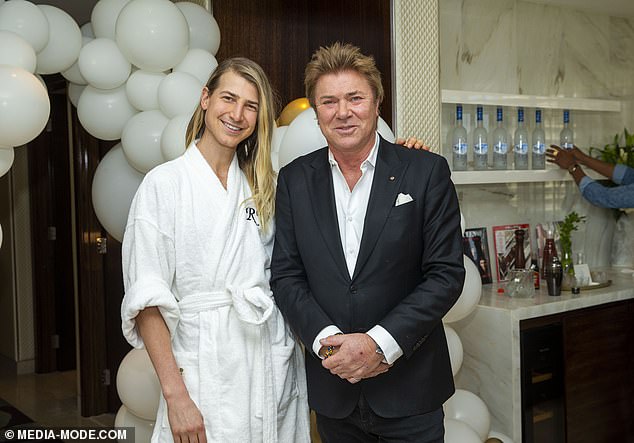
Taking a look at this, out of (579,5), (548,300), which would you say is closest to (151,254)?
(548,300)

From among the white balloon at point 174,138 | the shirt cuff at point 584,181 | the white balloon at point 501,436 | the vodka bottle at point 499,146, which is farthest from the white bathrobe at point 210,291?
the shirt cuff at point 584,181

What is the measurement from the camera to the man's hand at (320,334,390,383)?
67.8 inches

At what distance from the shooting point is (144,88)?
270 centimetres

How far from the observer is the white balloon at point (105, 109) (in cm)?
274

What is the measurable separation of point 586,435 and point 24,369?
14.2ft

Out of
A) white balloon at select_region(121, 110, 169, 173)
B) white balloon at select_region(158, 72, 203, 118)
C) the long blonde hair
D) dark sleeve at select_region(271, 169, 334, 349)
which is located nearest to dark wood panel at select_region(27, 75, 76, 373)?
white balloon at select_region(121, 110, 169, 173)

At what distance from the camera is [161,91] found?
261cm

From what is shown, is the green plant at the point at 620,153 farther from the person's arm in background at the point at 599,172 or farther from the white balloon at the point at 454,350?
the white balloon at the point at 454,350

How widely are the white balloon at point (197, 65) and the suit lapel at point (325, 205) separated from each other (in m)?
0.92

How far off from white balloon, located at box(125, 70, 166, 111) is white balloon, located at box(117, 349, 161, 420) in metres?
0.97

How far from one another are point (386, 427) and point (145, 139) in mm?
1401

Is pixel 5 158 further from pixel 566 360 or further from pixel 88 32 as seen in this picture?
pixel 566 360

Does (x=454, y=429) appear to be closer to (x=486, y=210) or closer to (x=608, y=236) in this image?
(x=486, y=210)

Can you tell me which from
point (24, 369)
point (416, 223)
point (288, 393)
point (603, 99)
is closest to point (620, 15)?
point (603, 99)
